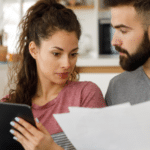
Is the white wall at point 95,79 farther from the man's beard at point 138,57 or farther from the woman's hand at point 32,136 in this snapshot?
the woman's hand at point 32,136

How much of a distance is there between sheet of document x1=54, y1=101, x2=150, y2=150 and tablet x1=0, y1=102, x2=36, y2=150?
13cm

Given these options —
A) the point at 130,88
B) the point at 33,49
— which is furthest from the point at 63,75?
the point at 130,88

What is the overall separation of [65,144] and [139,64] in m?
0.50

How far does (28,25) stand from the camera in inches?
44.9

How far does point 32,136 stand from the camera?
0.68 metres

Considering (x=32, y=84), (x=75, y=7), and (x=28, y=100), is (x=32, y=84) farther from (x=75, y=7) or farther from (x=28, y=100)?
(x=75, y=7)

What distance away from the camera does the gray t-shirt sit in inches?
41.0

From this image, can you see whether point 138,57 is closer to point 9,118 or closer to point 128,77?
point 128,77

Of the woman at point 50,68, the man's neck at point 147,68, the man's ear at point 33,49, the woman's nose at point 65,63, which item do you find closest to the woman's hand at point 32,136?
the woman at point 50,68

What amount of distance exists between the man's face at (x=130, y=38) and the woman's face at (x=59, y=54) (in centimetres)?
21

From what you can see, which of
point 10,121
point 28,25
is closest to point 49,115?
point 10,121

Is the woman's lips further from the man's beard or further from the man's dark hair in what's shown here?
the man's dark hair

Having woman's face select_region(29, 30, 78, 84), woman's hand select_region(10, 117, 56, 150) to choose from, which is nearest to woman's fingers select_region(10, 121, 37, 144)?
woman's hand select_region(10, 117, 56, 150)

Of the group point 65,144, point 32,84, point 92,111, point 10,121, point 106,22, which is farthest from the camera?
point 106,22
